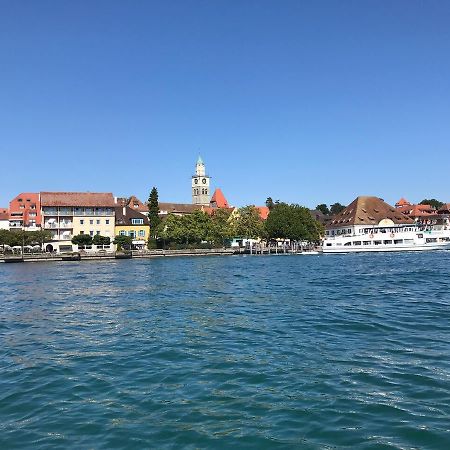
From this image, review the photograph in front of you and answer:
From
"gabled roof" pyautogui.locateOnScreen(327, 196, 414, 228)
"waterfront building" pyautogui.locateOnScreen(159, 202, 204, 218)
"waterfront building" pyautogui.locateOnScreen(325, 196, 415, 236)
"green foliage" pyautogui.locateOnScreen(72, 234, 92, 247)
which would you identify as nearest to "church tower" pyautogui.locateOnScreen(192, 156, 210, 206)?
"waterfront building" pyautogui.locateOnScreen(159, 202, 204, 218)

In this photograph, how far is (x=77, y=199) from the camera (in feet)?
337

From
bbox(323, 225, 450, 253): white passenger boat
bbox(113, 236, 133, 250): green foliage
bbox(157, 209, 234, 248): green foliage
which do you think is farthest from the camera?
bbox(157, 209, 234, 248): green foliage

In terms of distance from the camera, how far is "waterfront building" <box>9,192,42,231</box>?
11556cm

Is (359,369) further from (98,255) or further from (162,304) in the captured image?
(98,255)

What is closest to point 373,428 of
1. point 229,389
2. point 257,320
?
point 229,389

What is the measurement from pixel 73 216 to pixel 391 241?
6672 centimetres

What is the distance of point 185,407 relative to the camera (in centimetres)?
908

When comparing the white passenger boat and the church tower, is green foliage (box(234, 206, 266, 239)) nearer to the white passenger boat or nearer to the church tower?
the white passenger boat

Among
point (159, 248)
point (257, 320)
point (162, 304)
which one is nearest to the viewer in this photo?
point (257, 320)

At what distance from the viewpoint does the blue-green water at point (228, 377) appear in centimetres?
782

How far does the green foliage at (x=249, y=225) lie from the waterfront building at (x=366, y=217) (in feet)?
73.5

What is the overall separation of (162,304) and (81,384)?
13664mm

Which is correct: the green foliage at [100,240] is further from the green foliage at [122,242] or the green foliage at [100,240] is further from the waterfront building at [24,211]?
the waterfront building at [24,211]

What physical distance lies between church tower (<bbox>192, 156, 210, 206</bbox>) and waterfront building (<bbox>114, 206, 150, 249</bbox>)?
72.1m
